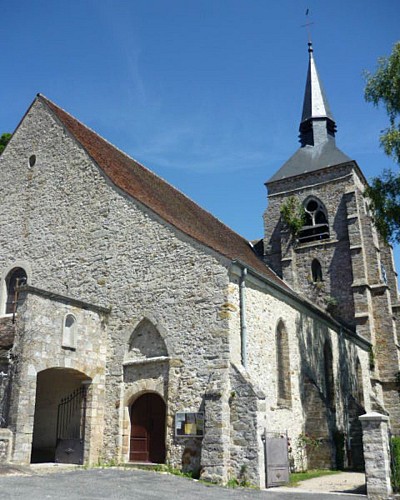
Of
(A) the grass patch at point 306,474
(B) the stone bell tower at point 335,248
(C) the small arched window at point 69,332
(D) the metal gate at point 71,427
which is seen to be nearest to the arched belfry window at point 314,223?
(B) the stone bell tower at point 335,248

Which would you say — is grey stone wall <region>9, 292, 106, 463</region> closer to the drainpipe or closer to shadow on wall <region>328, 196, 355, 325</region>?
the drainpipe

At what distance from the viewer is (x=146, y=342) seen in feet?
42.7

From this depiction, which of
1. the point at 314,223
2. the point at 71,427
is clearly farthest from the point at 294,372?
the point at 314,223

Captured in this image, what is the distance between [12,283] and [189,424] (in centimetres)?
744

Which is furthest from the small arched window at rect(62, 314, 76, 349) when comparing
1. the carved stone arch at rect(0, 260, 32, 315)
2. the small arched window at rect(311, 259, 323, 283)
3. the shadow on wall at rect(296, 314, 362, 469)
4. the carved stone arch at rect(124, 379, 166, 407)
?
the small arched window at rect(311, 259, 323, 283)

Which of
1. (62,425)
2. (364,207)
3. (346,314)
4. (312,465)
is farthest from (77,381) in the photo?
(364,207)

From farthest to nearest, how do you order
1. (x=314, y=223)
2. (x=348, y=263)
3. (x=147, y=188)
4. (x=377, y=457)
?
(x=314, y=223) → (x=348, y=263) → (x=147, y=188) → (x=377, y=457)

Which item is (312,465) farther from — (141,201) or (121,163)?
(121,163)

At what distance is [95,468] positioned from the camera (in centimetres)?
1213

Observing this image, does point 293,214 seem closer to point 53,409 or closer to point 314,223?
point 314,223

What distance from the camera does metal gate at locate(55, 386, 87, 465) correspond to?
1271cm

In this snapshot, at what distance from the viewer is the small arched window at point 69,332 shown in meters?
12.4

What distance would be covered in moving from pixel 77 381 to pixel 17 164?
7.33 m

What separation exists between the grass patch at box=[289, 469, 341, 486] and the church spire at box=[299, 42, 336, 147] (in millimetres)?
17839
